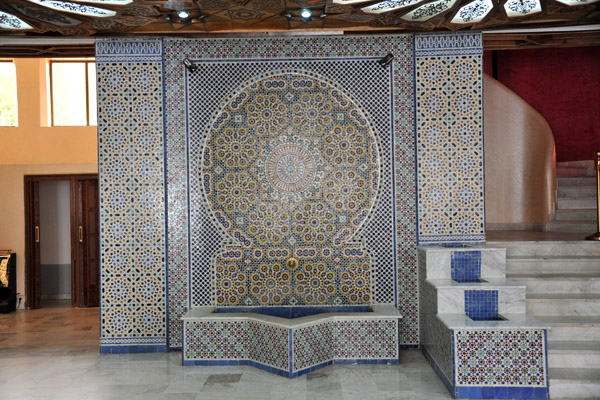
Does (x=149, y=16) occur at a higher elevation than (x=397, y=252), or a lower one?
higher

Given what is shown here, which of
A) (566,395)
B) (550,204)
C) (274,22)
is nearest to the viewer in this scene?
(566,395)

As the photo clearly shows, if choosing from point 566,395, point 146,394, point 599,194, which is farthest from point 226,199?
point 599,194

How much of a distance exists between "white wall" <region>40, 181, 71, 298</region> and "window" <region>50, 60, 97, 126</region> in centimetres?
106

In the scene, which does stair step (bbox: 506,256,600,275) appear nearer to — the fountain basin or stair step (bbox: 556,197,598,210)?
the fountain basin

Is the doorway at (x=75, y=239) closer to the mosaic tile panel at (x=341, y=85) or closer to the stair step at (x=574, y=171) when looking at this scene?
the mosaic tile panel at (x=341, y=85)

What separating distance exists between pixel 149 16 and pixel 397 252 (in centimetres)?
326

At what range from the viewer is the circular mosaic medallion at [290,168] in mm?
5383

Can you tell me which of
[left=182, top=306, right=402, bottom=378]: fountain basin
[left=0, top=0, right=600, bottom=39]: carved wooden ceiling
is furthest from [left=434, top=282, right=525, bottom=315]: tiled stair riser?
[left=0, top=0, right=600, bottom=39]: carved wooden ceiling

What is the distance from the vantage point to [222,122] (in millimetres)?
5383

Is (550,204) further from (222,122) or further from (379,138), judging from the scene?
(222,122)

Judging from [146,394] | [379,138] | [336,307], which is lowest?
[146,394]

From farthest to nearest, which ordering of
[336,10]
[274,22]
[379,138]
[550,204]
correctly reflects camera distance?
[550,204] < [379,138] < [274,22] < [336,10]

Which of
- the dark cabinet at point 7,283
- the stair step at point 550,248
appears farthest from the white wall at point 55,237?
the stair step at point 550,248

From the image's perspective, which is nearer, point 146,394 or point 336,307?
point 146,394
